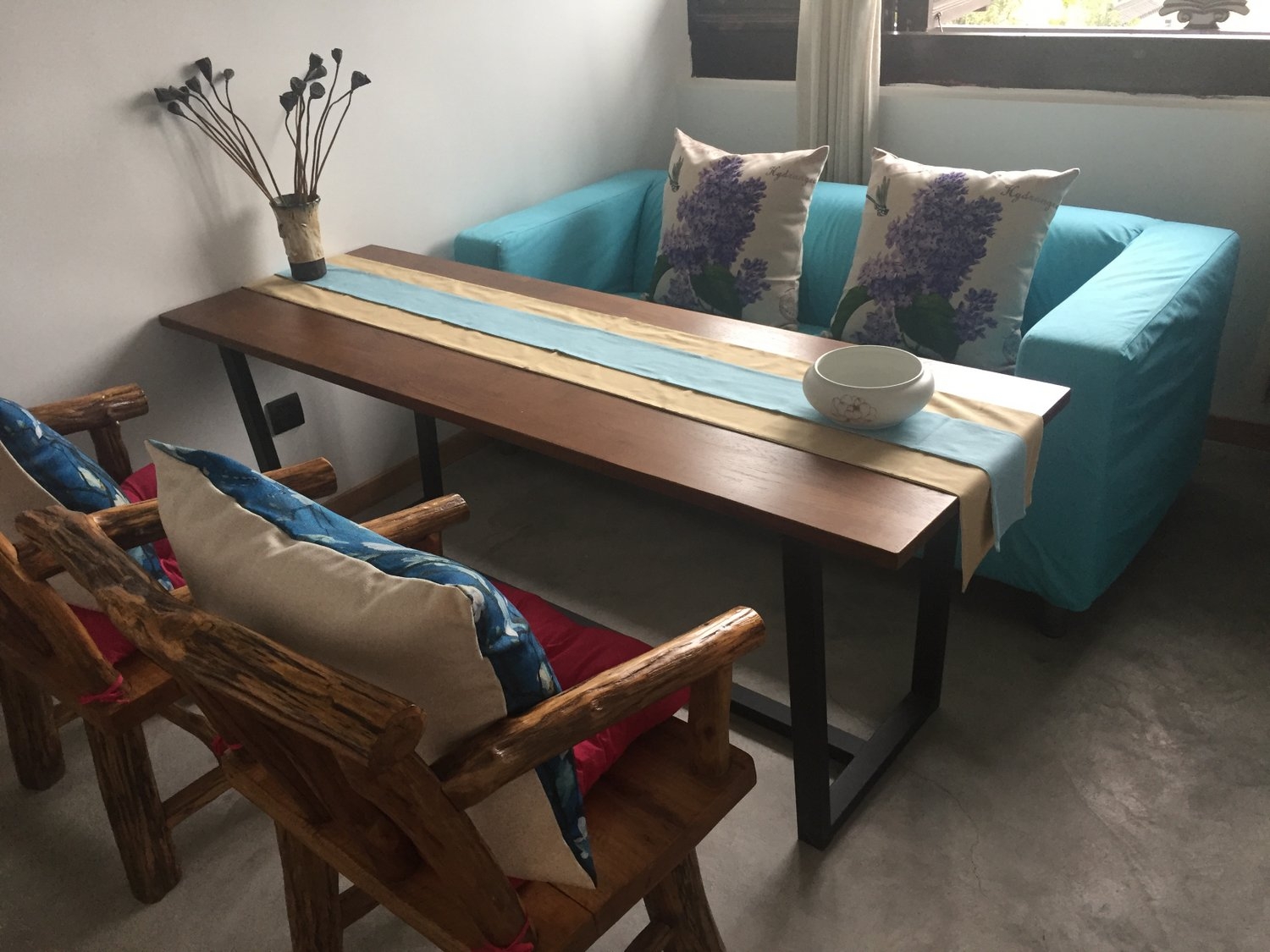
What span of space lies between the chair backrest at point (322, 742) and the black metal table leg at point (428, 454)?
140 centimetres

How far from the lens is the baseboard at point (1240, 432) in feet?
8.46

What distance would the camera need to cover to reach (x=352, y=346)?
199 cm

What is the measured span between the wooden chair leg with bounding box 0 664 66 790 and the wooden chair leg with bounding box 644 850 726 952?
118 centimetres

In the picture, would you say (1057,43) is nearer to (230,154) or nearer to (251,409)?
(230,154)

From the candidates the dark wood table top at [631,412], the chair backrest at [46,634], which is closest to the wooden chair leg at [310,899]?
the chair backrest at [46,634]

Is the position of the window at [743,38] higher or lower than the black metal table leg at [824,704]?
higher

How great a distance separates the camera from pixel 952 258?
2.11 metres

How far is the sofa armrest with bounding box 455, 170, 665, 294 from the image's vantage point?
8.56 ft

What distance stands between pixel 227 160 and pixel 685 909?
6.08ft

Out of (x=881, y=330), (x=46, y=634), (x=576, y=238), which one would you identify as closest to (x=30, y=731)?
(x=46, y=634)

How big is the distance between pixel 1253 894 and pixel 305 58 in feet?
8.00

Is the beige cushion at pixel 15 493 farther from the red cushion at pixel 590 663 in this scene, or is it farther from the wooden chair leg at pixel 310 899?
the red cushion at pixel 590 663

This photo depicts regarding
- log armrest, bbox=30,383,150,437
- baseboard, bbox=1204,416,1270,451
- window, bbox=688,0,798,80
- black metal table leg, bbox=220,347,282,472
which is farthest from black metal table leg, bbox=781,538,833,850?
window, bbox=688,0,798,80

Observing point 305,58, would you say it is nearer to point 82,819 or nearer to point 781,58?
point 781,58
